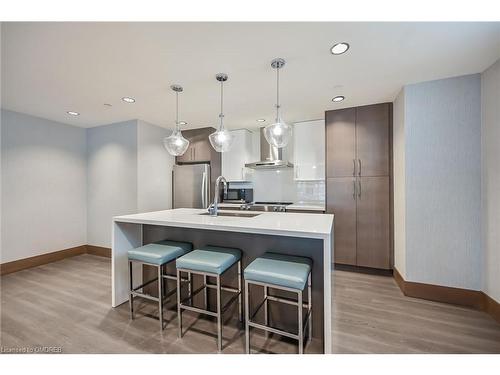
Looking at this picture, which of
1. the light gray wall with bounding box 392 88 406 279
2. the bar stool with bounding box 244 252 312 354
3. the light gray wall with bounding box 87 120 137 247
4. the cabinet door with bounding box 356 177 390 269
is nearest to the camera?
the bar stool with bounding box 244 252 312 354

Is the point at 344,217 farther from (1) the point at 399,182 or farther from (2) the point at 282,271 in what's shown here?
(2) the point at 282,271

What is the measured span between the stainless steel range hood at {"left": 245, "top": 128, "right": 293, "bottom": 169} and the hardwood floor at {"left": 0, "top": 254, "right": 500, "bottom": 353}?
2.10 m

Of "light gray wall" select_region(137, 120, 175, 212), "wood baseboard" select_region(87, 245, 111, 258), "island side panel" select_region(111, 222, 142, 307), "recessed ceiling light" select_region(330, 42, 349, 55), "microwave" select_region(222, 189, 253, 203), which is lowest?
"wood baseboard" select_region(87, 245, 111, 258)

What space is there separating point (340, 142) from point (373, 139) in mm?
423

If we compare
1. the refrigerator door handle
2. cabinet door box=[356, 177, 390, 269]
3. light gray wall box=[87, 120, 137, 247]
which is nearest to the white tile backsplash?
the refrigerator door handle

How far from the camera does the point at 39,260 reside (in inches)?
132

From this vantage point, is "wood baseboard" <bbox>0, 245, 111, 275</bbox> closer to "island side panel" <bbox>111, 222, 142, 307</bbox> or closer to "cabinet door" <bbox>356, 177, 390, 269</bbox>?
"island side panel" <bbox>111, 222, 142, 307</bbox>

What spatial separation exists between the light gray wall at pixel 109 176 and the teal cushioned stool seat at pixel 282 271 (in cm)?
284

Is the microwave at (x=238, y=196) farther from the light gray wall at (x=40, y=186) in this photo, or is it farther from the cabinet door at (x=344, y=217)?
the light gray wall at (x=40, y=186)

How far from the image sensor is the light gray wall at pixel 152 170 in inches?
142

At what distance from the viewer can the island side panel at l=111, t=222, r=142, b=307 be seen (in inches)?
84.1

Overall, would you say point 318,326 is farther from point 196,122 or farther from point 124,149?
point 124,149

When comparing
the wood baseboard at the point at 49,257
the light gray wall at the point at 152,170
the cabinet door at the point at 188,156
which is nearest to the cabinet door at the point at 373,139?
the cabinet door at the point at 188,156
